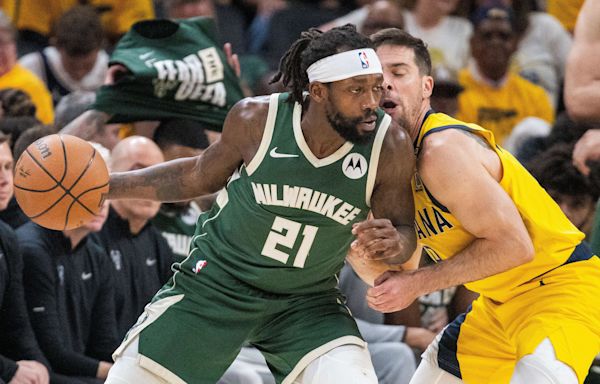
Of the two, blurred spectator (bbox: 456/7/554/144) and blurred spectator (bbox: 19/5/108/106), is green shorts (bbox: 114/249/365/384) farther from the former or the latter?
blurred spectator (bbox: 456/7/554/144)

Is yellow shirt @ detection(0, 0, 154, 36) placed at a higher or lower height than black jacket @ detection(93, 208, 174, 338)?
higher

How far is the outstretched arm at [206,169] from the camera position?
14.9 ft

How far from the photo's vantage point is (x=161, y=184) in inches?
189

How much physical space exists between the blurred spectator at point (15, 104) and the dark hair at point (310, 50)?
3.17 meters

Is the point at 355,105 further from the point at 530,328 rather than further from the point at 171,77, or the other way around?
the point at 171,77

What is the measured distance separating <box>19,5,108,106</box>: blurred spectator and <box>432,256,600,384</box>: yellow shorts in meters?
4.55

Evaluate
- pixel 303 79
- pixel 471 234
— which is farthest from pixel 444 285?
pixel 303 79

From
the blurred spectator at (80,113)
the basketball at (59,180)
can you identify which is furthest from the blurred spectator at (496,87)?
the basketball at (59,180)

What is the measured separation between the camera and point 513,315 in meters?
4.64

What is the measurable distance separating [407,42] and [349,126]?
0.65 meters

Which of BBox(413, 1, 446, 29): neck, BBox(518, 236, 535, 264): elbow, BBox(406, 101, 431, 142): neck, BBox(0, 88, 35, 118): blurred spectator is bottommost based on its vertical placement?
BBox(0, 88, 35, 118): blurred spectator

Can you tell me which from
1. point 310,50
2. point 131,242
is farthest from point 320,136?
point 131,242

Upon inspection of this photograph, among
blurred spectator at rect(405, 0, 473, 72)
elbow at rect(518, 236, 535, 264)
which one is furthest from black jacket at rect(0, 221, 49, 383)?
blurred spectator at rect(405, 0, 473, 72)

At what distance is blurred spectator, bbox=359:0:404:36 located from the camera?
28.5 feet
